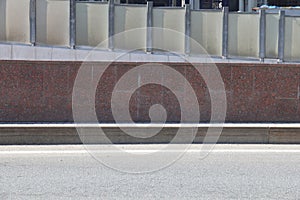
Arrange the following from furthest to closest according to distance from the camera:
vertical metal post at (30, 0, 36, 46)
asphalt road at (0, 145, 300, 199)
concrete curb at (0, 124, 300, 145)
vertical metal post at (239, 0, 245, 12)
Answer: vertical metal post at (239, 0, 245, 12)
vertical metal post at (30, 0, 36, 46)
concrete curb at (0, 124, 300, 145)
asphalt road at (0, 145, 300, 199)

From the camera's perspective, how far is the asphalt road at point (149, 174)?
6219 millimetres

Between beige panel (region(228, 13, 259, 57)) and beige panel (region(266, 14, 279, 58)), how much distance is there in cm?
30

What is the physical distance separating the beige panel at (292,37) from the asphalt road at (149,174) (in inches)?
293

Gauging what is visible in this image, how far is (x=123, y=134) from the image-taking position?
9.24 metres

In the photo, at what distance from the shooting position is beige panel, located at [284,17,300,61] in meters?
15.9

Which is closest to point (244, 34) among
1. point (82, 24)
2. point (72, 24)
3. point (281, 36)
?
point (281, 36)

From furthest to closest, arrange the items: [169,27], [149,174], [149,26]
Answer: [169,27] → [149,26] → [149,174]

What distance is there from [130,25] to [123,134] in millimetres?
7315

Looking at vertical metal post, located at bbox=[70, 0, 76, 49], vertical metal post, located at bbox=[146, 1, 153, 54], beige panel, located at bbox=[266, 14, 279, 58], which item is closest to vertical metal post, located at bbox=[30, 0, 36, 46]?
vertical metal post, located at bbox=[70, 0, 76, 49]

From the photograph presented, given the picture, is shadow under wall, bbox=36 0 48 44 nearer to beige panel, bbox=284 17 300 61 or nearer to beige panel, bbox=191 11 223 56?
beige panel, bbox=191 11 223 56

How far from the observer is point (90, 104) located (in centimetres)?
1023

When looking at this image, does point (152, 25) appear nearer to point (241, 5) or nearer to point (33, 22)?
point (33, 22)

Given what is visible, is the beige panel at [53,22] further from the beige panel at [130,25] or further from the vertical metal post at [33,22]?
the beige panel at [130,25]

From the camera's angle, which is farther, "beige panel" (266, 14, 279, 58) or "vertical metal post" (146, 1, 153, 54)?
"beige panel" (266, 14, 279, 58)
